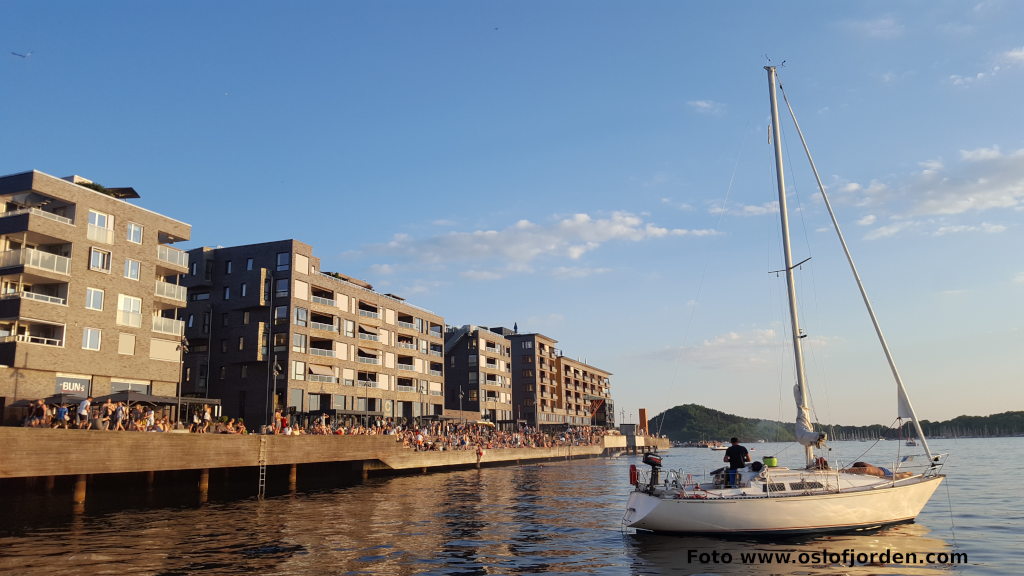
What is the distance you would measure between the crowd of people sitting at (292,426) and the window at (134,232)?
12259mm

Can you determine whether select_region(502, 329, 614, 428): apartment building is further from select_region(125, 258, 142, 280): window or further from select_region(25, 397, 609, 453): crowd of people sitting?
select_region(125, 258, 142, 280): window

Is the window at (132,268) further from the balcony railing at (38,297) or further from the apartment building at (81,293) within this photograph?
the balcony railing at (38,297)

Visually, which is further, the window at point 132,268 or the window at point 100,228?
the window at point 132,268

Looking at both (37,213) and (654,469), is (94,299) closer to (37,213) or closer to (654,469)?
(37,213)

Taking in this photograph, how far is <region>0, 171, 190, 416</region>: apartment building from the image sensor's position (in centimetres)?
4434

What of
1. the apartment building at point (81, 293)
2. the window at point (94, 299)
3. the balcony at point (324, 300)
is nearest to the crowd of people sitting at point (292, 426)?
the apartment building at point (81, 293)

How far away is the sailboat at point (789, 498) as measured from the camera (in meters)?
24.2

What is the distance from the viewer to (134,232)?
176ft

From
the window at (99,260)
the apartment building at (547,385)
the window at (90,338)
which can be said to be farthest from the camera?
the apartment building at (547,385)

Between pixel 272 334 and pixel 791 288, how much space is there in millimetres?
53865

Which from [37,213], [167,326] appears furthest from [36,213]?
[167,326]

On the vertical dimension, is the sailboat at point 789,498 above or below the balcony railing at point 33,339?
below

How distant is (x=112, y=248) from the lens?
51156 mm

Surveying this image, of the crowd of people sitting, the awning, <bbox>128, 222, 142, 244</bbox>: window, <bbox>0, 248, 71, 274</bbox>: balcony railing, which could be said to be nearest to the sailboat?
the crowd of people sitting
